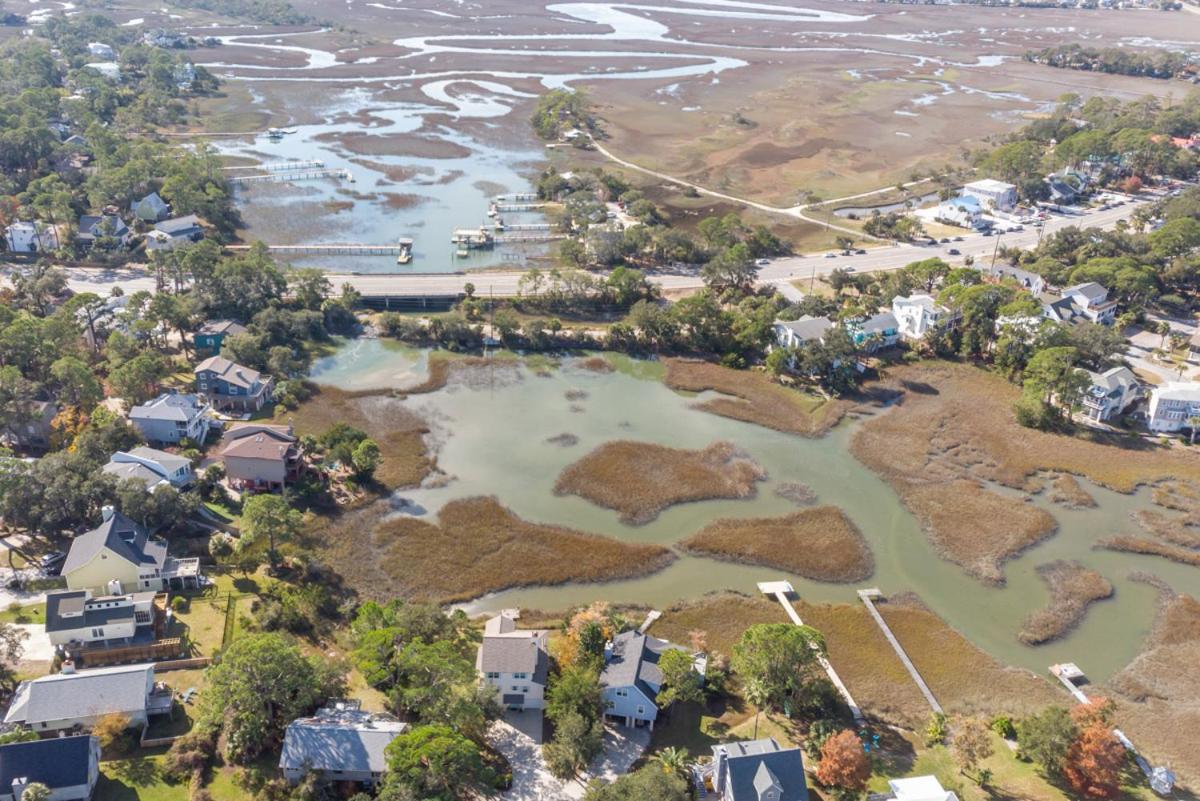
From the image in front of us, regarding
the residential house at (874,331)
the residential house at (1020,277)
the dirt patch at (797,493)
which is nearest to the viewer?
the dirt patch at (797,493)

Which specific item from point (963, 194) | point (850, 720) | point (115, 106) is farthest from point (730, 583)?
point (115, 106)

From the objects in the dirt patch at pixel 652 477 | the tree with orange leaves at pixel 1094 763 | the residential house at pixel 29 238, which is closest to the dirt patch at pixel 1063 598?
the tree with orange leaves at pixel 1094 763

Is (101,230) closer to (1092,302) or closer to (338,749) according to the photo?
(338,749)

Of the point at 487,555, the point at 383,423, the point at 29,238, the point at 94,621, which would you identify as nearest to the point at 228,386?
the point at 383,423

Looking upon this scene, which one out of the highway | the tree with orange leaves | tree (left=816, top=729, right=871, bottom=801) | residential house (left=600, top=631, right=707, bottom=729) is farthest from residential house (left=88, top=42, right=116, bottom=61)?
the tree with orange leaves

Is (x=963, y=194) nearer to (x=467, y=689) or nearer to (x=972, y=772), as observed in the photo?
(x=972, y=772)

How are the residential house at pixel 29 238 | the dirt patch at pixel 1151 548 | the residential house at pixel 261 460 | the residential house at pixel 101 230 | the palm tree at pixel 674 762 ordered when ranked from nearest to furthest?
1. the palm tree at pixel 674 762
2. the dirt patch at pixel 1151 548
3. the residential house at pixel 261 460
4. the residential house at pixel 29 238
5. the residential house at pixel 101 230

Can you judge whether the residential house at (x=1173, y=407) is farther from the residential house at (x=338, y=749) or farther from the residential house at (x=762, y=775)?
the residential house at (x=338, y=749)
